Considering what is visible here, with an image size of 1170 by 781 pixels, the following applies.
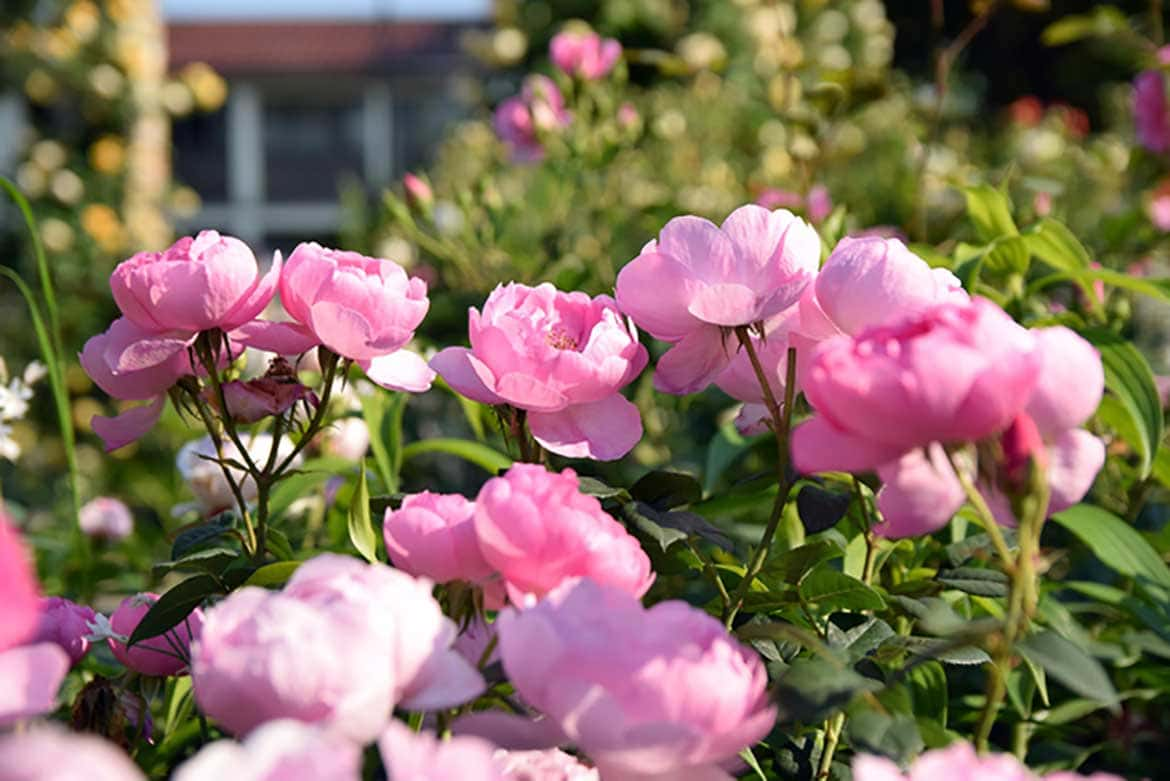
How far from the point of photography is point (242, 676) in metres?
0.36

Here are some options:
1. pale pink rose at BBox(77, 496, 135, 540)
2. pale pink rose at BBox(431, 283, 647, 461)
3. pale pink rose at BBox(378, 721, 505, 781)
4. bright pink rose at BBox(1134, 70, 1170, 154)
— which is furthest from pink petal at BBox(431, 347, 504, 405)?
bright pink rose at BBox(1134, 70, 1170, 154)

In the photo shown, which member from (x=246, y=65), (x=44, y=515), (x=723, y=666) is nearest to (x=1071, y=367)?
(x=723, y=666)

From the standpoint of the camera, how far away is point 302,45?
54.7 ft

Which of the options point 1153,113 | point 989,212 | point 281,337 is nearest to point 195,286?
point 281,337

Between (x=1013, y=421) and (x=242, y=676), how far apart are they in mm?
249

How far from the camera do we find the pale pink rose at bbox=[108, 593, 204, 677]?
Result: 579 millimetres

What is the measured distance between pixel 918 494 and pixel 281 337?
0.30 m

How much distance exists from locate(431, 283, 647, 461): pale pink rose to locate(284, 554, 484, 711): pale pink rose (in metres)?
0.16

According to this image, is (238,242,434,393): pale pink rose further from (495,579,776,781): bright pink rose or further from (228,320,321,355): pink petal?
(495,579,776,781): bright pink rose

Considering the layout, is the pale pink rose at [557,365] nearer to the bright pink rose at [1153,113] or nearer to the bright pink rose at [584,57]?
the bright pink rose at [584,57]

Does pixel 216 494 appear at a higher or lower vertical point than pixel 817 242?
lower

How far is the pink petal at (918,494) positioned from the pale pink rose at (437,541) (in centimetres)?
15

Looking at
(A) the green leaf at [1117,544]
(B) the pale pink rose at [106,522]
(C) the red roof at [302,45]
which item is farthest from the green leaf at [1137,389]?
(C) the red roof at [302,45]

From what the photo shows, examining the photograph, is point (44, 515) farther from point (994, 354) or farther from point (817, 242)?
point (994, 354)
